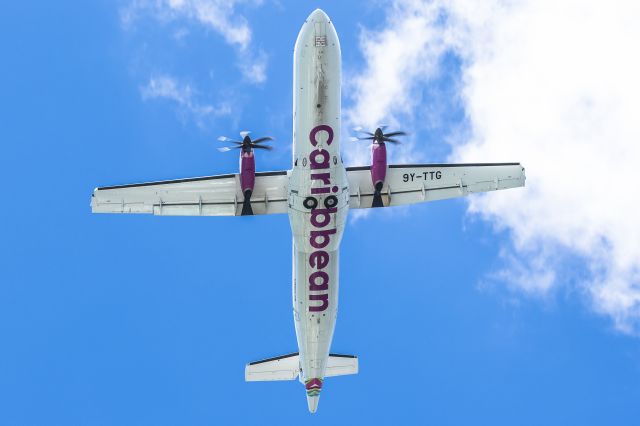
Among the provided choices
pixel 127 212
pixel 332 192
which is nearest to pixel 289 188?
pixel 332 192

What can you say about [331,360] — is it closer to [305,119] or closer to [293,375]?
[293,375]

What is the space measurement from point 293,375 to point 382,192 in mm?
12298

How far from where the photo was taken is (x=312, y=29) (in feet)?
132

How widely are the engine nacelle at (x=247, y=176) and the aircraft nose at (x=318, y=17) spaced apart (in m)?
8.11

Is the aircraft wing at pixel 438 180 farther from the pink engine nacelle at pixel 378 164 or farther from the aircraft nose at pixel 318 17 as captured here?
the aircraft nose at pixel 318 17

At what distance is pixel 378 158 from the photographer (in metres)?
45.5

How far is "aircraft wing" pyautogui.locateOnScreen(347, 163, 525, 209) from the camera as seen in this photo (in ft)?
153

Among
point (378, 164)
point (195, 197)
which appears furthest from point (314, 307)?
point (195, 197)

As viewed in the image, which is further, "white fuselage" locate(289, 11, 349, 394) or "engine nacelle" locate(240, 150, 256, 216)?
"engine nacelle" locate(240, 150, 256, 216)

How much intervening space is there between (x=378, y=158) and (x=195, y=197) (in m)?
10.2

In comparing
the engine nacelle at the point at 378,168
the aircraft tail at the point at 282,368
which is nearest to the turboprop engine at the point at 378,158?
the engine nacelle at the point at 378,168

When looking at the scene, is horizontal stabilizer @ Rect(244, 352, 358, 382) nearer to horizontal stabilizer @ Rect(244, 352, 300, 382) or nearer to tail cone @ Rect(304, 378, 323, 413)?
horizontal stabilizer @ Rect(244, 352, 300, 382)

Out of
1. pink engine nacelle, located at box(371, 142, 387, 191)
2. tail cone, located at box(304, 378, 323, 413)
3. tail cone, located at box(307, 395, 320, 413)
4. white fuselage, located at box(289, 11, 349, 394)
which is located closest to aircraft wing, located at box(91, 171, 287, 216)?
white fuselage, located at box(289, 11, 349, 394)

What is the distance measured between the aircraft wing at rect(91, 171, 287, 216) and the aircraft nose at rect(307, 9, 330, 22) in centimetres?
912
